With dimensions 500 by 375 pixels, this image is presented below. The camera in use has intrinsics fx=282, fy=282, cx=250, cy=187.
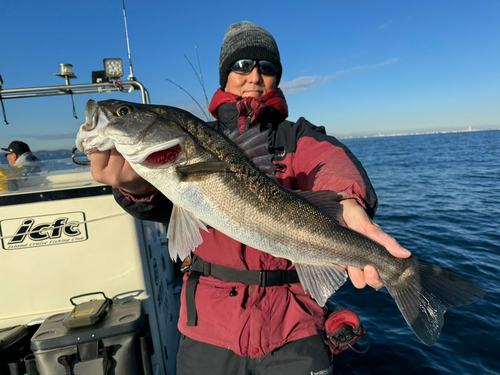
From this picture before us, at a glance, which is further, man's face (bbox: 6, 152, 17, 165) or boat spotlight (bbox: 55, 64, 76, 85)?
man's face (bbox: 6, 152, 17, 165)

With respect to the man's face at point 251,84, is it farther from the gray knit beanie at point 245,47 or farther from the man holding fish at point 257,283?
the man holding fish at point 257,283

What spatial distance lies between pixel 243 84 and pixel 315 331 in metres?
3.10

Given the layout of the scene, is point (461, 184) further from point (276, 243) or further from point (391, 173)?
point (276, 243)

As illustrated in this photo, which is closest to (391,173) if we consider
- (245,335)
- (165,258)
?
(165,258)

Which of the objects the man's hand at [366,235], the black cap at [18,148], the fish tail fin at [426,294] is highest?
the black cap at [18,148]

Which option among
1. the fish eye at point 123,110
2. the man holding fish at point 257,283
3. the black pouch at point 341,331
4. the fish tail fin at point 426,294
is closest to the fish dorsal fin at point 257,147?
the man holding fish at point 257,283

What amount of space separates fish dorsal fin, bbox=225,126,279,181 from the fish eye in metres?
0.92

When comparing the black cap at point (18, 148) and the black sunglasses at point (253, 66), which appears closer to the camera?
the black sunglasses at point (253, 66)

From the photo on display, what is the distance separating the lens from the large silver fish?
7.79ft

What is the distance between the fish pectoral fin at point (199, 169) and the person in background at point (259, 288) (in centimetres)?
49

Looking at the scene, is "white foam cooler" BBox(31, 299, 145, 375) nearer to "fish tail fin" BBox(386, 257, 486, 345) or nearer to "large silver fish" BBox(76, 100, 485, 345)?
"large silver fish" BBox(76, 100, 485, 345)

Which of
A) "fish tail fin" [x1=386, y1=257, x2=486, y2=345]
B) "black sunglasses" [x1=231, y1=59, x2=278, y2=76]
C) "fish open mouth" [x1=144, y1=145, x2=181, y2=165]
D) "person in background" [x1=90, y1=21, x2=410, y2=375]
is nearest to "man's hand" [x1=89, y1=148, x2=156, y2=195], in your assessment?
"person in background" [x1=90, y1=21, x2=410, y2=375]

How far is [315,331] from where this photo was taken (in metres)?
2.79

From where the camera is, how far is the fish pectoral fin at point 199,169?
2395mm
